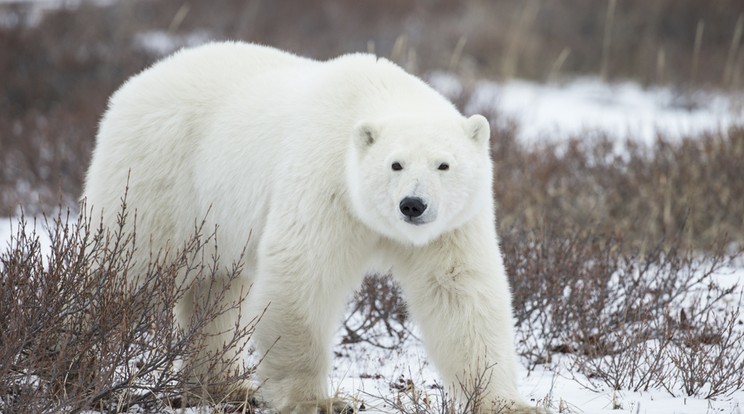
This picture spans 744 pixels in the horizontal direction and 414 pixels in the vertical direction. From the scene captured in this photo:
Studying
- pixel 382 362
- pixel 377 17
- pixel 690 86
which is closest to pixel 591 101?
pixel 690 86

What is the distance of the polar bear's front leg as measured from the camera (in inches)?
118

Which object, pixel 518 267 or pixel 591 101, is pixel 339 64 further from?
pixel 591 101

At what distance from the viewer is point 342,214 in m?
3.02

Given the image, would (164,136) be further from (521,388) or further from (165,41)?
(165,41)

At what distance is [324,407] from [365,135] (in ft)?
3.10

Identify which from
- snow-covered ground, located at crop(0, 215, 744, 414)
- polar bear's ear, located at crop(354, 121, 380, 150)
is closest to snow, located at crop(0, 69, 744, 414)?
snow-covered ground, located at crop(0, 215, 744, 414)

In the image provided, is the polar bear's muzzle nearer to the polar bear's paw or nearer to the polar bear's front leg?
the polar bear's front leg

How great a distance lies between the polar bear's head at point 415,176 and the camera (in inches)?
111

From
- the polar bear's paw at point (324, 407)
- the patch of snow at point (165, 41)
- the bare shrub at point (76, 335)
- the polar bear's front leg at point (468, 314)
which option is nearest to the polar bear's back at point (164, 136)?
the bare shrub at point (76, 335)

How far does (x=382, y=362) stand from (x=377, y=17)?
35.4ft

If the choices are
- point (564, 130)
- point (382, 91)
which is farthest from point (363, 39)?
point (382, 91)

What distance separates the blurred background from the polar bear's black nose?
5.50 m

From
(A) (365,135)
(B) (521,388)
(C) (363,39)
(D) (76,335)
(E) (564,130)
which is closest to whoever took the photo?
(D) (76,335)

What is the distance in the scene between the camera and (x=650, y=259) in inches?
178
